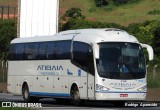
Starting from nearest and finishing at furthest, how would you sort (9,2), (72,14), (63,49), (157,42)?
(63,49) → (157,42) → (72,14) → (9,2)

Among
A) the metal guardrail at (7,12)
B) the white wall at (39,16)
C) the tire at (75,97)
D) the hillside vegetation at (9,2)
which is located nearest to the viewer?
the tire at (75,97)

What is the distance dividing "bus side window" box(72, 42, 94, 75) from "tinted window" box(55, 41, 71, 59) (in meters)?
0.49

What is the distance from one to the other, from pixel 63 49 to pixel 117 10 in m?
110

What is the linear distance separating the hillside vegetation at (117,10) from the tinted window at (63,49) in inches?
3639

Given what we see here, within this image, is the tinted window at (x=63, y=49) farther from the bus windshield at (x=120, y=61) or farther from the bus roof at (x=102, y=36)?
the bus windshield at (x=120, y=61)

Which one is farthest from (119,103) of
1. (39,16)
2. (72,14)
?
(72,14)

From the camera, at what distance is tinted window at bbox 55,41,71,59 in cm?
2980

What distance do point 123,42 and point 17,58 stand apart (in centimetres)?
774

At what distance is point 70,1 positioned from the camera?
148125 millimetres

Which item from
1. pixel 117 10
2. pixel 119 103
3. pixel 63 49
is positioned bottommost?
pixel 119 103

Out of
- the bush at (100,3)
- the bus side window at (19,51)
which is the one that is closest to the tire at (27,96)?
the bus side window at (19,51)

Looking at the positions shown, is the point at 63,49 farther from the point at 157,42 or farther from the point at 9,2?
the point at 9,2

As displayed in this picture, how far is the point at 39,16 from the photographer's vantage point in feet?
222

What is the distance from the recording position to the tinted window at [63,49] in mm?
29797
